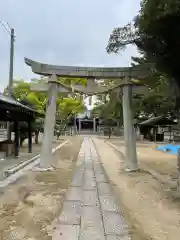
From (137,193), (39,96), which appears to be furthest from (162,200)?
(39,96)

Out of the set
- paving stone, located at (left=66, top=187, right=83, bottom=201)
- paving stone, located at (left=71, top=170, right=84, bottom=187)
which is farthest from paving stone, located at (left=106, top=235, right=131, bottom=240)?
paving stone, located at (left=71, top=170, right=84, bottom=187)

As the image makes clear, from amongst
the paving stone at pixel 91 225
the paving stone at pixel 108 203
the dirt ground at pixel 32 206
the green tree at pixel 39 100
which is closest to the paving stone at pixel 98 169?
the dirt ground at pixel 32 206

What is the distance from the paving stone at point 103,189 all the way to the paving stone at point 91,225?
1599 millimetres

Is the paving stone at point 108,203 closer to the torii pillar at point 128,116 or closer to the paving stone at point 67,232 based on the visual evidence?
the paving stone at point 67,232

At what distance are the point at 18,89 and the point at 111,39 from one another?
21.0 meters

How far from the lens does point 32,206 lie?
641cm

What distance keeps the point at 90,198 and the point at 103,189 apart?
1.20m

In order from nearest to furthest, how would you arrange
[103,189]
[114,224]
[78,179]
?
[114,224]
[103,189]
[78,179]

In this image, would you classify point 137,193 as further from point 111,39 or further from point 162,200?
point 111,39

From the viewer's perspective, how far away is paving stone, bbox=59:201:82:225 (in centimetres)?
540

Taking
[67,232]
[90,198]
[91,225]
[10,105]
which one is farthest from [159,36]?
[10,105]

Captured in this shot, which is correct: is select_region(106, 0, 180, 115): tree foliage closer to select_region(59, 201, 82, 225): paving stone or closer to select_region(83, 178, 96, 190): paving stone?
select_region(83, 178, 96, 190): paving stone

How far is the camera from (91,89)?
1250cm

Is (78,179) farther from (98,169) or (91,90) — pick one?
(91,90)
